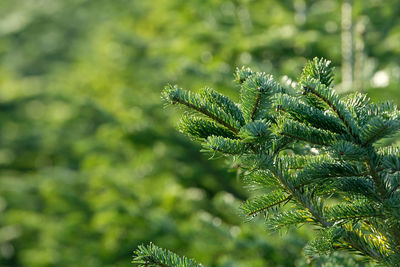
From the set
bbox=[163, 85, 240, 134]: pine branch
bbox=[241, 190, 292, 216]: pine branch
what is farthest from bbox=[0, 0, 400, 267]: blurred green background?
bbox=[163, 85, 240, 134]: pine branch

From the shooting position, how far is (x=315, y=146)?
147 centimetres

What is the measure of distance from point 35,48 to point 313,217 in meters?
15.2

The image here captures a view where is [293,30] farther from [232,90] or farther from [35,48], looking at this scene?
[35,48]

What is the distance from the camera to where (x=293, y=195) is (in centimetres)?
151

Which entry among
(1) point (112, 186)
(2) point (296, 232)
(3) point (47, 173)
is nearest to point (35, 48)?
(3) point (47, 173)

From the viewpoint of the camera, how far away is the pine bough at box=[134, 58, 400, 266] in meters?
1.34

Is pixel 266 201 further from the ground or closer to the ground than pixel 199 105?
closer to the ground

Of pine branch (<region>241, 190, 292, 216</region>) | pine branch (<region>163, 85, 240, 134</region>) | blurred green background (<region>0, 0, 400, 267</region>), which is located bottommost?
pine branch (<region>241, 190, 292, 216</region>)

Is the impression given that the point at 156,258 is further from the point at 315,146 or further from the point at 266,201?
the point at 315,146

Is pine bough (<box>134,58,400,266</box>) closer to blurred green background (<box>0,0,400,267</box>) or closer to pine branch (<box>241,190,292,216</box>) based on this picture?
pine branch (<box>241,190,292,216</box>)

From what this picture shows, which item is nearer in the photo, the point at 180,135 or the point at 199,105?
the point at 199,105

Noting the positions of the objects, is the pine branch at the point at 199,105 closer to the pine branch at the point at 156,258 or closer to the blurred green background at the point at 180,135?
the pine branch at the point at 156,258

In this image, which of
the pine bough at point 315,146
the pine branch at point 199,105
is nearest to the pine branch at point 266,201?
the pine bough at point 315,146

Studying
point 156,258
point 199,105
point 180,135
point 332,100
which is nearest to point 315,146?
point 332,100
